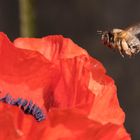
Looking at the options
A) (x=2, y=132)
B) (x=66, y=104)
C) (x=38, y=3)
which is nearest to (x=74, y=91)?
(x=66, y=104)

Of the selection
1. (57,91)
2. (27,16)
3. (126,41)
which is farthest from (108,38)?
(27,16)

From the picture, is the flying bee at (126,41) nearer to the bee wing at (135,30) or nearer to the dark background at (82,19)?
the bee wing at (135,30)

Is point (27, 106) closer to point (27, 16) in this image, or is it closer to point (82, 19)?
point (27, 16)

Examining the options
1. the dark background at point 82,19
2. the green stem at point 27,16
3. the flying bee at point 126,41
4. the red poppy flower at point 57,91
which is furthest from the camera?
the dark background at point 82,19

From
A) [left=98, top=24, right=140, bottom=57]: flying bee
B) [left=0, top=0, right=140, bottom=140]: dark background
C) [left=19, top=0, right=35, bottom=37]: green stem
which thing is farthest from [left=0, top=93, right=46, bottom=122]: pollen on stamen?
[left=0, top=0, right=140, bottom=140]: dark background

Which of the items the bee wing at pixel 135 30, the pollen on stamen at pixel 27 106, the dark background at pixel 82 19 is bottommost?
the dark background at pixel 82 19

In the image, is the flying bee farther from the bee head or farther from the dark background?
the dark background

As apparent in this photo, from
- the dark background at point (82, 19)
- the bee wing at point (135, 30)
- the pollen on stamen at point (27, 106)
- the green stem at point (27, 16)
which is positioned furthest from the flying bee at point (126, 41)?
the dark background at point (82, 19)

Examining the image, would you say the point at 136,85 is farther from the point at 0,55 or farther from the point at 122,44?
the point at 0,55
